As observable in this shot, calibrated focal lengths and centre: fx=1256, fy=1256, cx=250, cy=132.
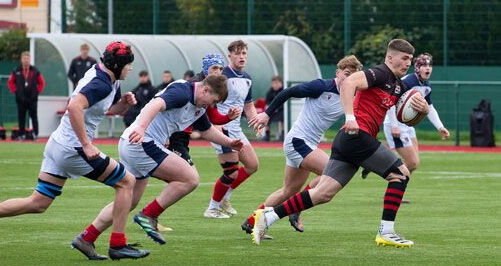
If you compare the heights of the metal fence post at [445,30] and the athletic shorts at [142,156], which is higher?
the metal fence post at [445,30]

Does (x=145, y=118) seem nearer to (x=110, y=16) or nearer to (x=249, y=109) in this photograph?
(x=249, y=109)

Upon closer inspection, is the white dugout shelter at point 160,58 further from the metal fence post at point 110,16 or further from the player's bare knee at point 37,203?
the player's bare knee at point 37,203

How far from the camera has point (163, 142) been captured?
39.0 feet

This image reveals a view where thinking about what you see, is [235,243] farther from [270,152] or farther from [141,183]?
[270,152]

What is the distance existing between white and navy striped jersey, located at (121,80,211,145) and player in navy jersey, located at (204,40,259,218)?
3.09m

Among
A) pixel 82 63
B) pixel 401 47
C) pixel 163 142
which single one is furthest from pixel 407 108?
pixel 82 63

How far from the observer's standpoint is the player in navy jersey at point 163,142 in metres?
11.4

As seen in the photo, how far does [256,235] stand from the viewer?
1184cm

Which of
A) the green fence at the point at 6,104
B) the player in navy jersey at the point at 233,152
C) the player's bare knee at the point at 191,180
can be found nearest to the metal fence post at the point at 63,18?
the green fence at the point at 6,104

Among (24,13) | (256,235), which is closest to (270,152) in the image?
(256,235)

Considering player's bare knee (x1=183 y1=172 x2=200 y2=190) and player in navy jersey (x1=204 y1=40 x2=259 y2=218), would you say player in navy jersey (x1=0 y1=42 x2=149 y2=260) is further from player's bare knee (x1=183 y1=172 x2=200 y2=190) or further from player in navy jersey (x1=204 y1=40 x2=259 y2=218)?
player in navy jersey (x1=204 y1=40 x2=259 y2=218)

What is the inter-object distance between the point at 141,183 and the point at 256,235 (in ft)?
3.90

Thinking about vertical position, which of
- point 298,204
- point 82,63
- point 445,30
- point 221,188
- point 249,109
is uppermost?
point 445,30

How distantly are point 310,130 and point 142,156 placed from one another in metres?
2.66
